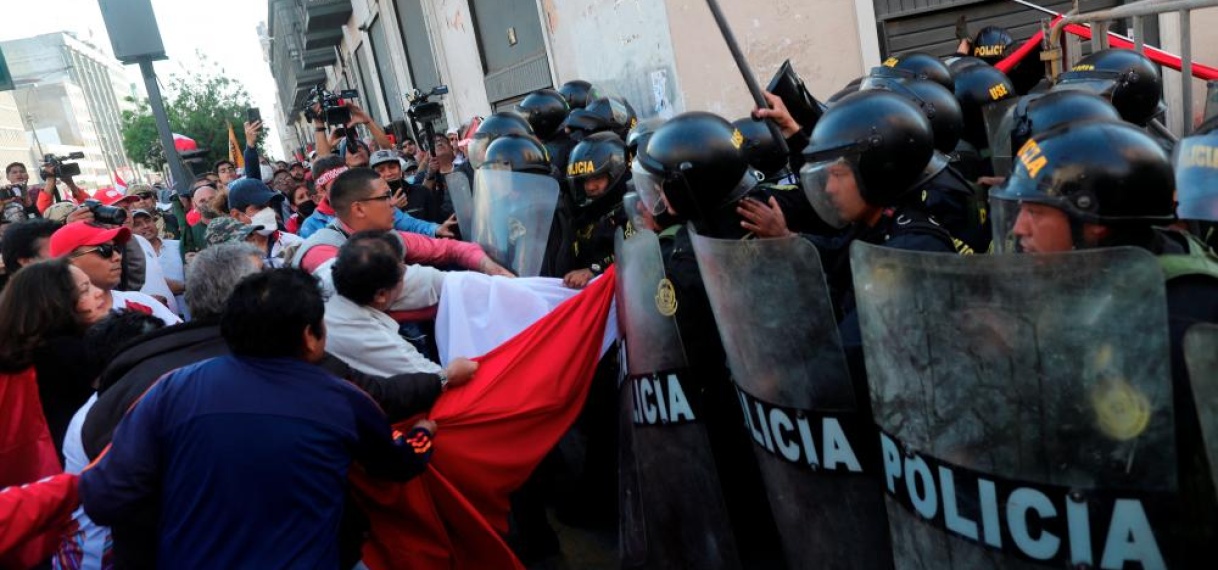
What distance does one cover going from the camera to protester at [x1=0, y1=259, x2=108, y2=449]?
2.85 meters

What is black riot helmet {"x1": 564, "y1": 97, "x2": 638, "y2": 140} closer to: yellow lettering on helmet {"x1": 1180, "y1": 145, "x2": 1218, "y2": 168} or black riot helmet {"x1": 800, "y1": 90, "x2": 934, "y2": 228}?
black riot helmet {"x1": 800, "y1": 90, "x2": 934, "y2": 228}

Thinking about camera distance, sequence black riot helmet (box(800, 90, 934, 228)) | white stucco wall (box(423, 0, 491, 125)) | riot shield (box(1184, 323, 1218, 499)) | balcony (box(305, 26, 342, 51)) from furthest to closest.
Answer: balcony (box(305, 26, 342, 51)), white stucco wall (box(423, 0, 491, 125)), black riot helmet (box(800, 90, 934, 228)), riot shield (box(1184, 323, 1218, 499))

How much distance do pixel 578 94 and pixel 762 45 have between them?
74.3 inches

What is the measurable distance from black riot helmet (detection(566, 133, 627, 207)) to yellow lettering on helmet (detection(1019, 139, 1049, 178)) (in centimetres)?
255

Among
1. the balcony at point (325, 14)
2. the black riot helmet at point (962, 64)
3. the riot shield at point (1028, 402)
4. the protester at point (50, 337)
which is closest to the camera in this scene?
the riot shield at point (1028, 402)

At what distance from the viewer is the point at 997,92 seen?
15.8 ft

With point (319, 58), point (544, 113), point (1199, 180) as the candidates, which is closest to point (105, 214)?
point (544, 113)

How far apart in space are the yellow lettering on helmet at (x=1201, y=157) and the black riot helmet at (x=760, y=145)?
2028 mm

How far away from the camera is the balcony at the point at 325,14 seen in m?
25.5

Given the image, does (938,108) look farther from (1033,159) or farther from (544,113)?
(544,113)

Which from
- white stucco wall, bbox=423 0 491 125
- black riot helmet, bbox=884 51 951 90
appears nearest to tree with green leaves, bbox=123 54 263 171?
white stucco wall, bbox=423 0 491 125

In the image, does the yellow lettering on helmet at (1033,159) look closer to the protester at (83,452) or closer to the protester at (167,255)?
the protester at (83,452)

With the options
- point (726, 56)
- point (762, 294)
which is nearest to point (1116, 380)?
point (762, 294)

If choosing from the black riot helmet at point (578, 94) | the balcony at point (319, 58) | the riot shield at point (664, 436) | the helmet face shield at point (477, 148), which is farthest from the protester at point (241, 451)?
the balcony at point (319, 58)
